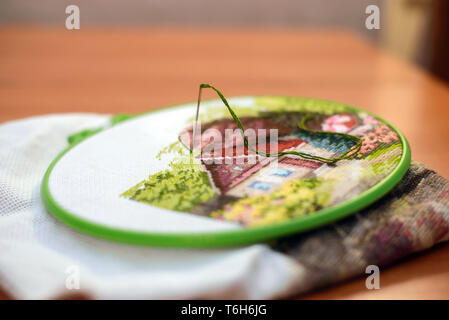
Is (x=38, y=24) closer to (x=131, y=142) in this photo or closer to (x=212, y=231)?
(x=131, y=142)

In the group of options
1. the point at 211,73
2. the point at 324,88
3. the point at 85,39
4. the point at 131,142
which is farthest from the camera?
the point at 85,39

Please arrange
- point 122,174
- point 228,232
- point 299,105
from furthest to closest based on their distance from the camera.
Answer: point 299,105 → point 122,174 → point 228,232

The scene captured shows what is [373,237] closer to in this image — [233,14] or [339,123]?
[339,123]

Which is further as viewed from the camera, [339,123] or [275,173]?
[339,123]

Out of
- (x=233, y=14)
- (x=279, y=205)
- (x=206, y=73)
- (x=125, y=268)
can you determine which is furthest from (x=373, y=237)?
(x=233, y=14)

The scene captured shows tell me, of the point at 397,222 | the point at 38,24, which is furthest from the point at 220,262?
the point at 38,24

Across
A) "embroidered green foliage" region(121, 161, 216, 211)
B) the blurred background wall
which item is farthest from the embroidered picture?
the blurred background wall

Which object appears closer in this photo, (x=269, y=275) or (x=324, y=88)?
(x=269, y=275)

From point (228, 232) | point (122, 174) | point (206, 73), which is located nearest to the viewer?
point (228, 232)
